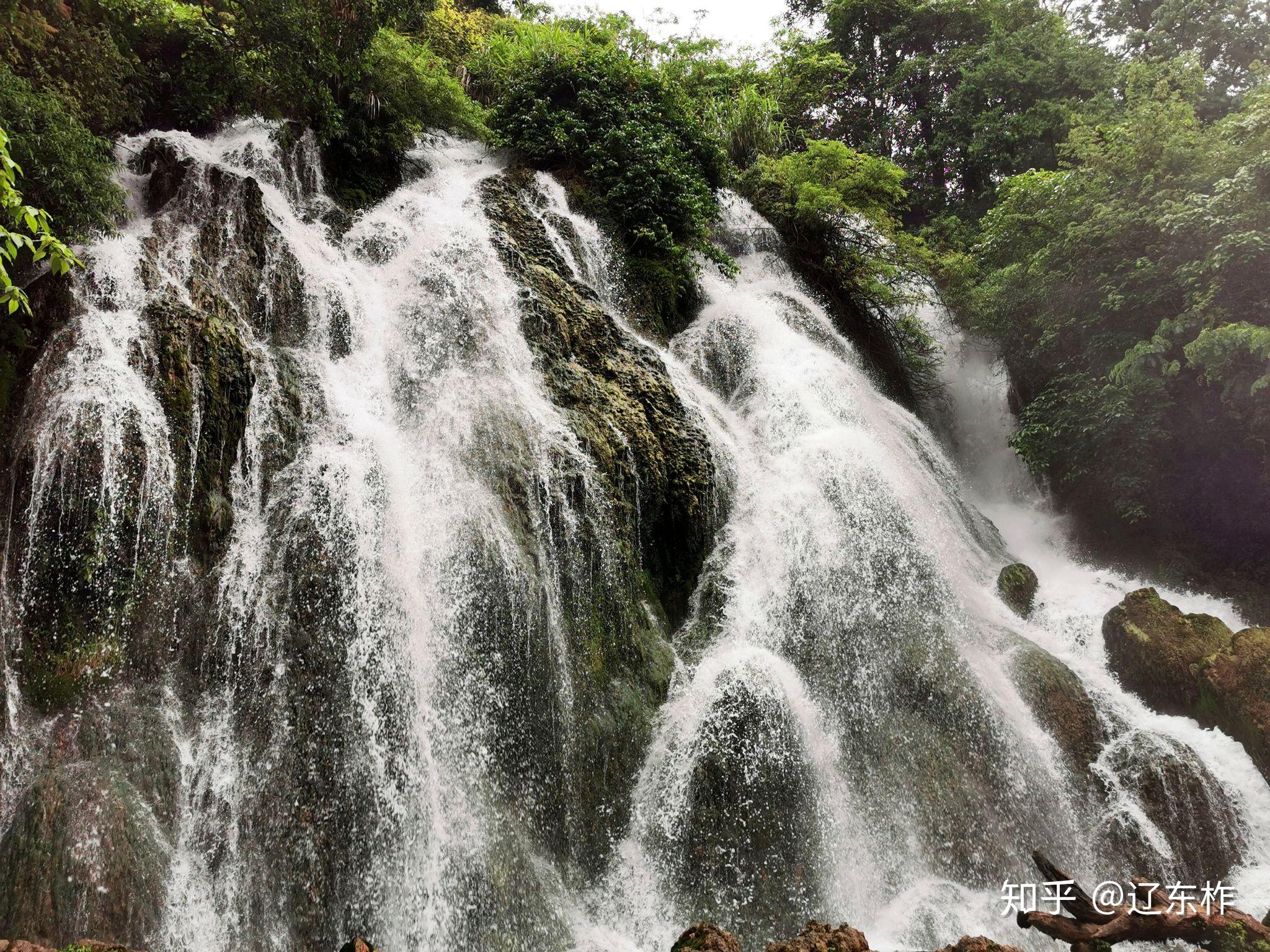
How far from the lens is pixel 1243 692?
7.44 meters

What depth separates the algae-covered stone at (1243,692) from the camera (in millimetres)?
7184

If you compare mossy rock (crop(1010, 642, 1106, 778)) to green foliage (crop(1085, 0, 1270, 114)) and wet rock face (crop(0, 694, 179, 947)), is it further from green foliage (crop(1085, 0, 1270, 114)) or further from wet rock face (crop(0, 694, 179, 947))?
Answer: green foliage (crop(1085, 0, 1270, 114))

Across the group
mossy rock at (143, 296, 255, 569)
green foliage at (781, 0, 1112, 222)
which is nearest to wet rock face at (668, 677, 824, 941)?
mossy rock at (143, 296, 255, 569)

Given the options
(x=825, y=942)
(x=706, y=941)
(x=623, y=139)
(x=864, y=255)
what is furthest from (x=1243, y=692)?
(x=623, y=139)

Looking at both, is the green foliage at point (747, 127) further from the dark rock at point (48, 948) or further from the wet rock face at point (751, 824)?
the dark rock at point (48, 948)

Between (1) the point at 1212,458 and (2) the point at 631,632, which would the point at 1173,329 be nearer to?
(1) the point at 1212,458

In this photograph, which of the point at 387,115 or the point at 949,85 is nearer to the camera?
the point at 387,115

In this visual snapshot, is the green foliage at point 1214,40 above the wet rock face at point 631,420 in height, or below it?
above

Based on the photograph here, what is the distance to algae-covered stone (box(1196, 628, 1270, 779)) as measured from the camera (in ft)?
23.6

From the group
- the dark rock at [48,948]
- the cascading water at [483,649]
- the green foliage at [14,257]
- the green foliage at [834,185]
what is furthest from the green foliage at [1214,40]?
the dark rock at [48,948]

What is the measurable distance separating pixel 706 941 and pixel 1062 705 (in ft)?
17.6

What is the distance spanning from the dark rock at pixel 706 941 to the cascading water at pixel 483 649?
1.44m

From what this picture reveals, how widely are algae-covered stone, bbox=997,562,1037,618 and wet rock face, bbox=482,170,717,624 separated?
4.42m

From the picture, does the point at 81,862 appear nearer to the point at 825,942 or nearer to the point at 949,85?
the point at 825,942
